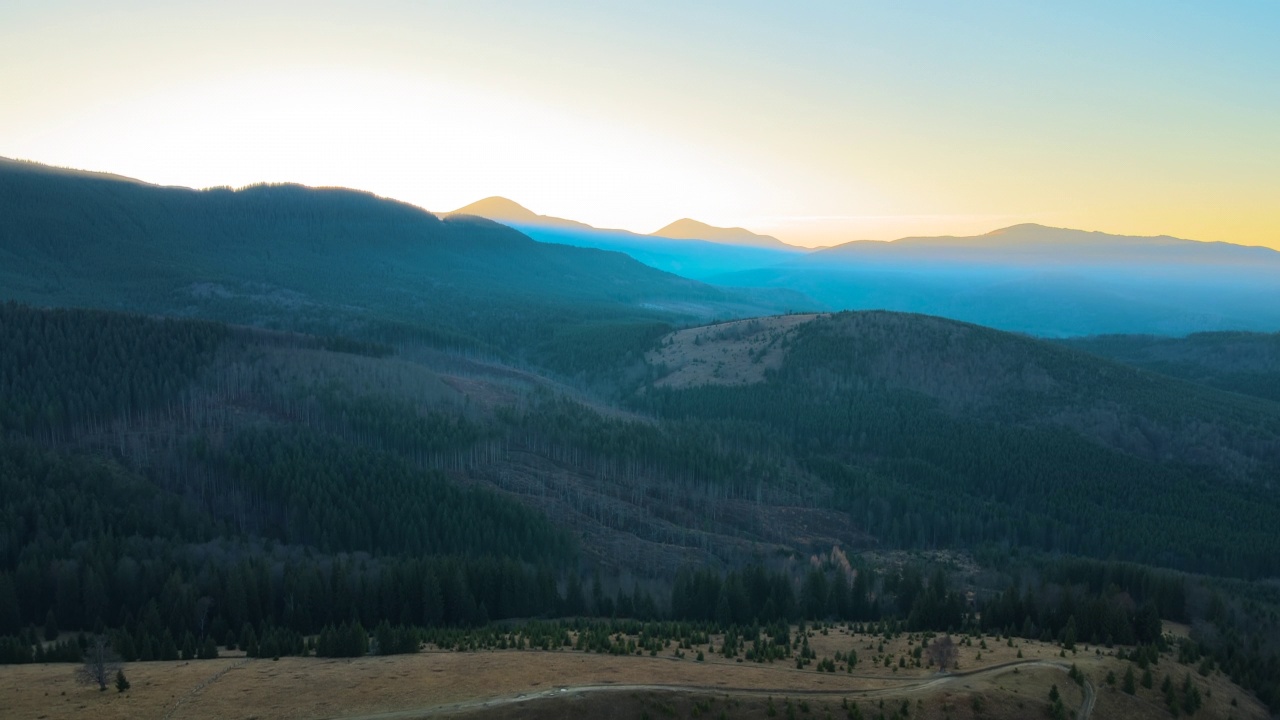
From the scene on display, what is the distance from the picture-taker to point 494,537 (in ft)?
329

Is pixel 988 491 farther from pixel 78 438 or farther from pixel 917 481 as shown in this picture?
pixel 78 438

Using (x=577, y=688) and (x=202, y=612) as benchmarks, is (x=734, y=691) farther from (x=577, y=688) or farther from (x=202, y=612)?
(x=202, y=612)

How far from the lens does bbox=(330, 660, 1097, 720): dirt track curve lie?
40344 mm

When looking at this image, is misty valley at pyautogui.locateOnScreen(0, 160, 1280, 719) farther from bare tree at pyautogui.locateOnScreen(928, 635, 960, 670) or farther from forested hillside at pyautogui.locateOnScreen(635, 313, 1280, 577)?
forested hillside at pyautogui.locateOnScreen(635, 313, 1280, 577)

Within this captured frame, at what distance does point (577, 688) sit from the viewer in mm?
43750

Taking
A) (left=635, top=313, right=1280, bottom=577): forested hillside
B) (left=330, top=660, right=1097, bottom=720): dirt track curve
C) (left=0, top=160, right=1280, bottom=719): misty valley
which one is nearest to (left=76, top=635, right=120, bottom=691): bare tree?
(left=0, top=160, right=1280, bottom=719): misty valley

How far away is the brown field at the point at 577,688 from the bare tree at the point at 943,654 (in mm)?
955

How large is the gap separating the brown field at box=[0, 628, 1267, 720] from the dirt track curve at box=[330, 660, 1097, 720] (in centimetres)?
9

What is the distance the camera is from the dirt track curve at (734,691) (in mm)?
40344

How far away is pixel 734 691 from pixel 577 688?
8.05 metres

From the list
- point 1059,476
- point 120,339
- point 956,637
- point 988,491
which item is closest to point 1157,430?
point 1059,476

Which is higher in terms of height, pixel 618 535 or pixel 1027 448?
pixel 1027 448

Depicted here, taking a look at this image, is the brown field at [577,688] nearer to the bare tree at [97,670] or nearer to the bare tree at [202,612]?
the bare tree at [97,670]

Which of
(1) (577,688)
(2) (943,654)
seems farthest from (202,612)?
(2) (943,654)
